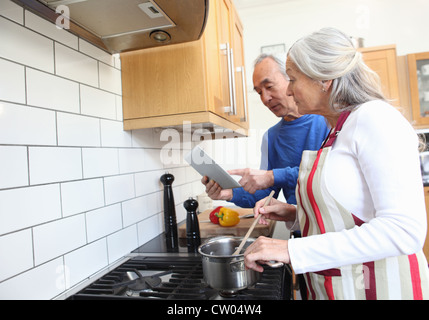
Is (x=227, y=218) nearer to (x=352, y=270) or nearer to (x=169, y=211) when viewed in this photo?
(x=169, y=211)

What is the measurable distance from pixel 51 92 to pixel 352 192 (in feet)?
2.60

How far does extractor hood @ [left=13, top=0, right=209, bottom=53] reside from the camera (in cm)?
75

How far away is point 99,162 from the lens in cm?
99

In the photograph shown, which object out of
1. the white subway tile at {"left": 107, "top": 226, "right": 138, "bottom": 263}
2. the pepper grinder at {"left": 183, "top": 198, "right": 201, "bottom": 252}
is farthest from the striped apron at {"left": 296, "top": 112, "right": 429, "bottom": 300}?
the white subway tile at {"left": 107, "top": 226, "right": 138, "bottom": 263}

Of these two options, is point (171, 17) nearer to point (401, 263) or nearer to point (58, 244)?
point (58, 244)

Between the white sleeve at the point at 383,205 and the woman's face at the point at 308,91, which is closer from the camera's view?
the white sleeve at the point at 383,205

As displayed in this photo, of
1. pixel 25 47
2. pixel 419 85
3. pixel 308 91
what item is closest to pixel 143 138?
pixel 25 47

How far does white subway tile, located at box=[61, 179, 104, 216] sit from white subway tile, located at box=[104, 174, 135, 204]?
0.03 metres

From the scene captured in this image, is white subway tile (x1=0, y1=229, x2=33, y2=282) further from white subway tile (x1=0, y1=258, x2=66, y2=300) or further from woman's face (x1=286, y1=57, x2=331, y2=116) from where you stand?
A: woman's face (x1=286, y1=57, x2=331, y2=116)

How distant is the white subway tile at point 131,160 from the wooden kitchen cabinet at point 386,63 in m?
2.33

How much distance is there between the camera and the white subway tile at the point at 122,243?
1.04 metres

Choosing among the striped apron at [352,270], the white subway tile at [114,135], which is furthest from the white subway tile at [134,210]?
the striped apron at [352,270]

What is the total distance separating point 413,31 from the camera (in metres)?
2.84

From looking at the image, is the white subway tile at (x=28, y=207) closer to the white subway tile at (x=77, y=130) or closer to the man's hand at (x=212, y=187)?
the white subway tile at (x=77, y=130)
